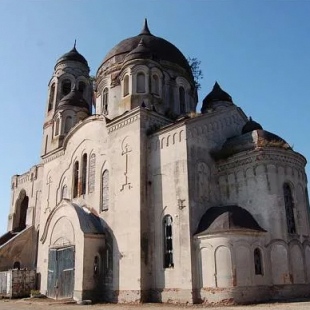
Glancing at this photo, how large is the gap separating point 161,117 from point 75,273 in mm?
8632

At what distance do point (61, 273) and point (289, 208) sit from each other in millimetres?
11384

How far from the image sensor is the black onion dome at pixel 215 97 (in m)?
25.7

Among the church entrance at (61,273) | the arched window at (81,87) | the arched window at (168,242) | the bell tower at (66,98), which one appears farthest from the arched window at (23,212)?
the arched window at (168,242)

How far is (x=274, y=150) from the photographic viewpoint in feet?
53.8

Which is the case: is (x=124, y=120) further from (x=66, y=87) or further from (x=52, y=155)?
(x=66, y=87)

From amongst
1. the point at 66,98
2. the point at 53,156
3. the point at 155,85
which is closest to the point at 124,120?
the point at 155,85

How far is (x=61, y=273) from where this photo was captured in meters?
18.3

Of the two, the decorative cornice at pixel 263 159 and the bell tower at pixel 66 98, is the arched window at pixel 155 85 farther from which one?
the bell tower at pixel 66 98

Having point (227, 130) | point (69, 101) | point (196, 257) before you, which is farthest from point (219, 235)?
point (69, 101)

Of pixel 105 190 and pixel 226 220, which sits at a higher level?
pixel 105 190

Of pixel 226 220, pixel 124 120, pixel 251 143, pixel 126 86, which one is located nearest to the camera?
pixel 226 220

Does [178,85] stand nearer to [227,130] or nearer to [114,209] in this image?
[227,130]

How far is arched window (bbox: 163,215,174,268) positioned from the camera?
1574 cm

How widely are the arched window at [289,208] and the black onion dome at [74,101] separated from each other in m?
15.2
